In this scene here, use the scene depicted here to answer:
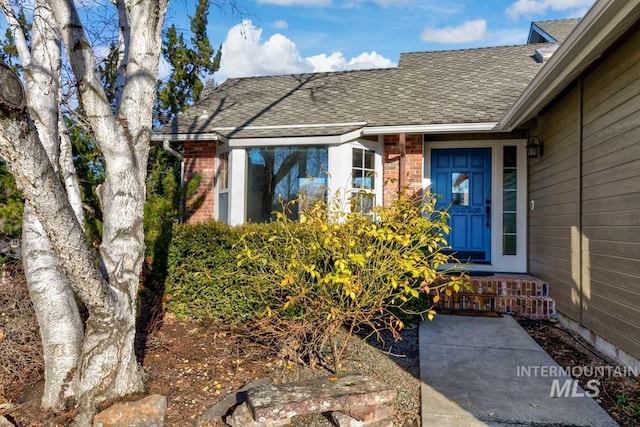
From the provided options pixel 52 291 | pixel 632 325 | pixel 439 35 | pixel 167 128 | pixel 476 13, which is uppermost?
pixel 439 35

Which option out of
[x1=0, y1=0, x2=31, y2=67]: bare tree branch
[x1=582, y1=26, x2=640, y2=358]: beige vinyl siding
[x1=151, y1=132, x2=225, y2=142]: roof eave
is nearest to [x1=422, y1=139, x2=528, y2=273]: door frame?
[x1=582, y1=26, x2=640, y2=358]: beige vinyl siding

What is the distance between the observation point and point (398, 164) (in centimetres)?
703

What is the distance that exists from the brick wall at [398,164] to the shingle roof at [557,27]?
541 centimetres

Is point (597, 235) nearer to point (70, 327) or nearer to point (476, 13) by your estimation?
point (70, 327)

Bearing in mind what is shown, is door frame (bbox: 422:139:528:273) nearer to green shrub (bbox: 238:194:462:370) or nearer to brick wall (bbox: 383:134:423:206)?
brick wall (bbox: 383:134:423:206)

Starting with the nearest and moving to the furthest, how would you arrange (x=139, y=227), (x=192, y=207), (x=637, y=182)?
1. (x=139, y=227)
2. (x=637, y=182)
3. (x=192, y=207)

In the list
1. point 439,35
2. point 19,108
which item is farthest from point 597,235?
point 439,35

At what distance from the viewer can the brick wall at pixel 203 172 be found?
787cm

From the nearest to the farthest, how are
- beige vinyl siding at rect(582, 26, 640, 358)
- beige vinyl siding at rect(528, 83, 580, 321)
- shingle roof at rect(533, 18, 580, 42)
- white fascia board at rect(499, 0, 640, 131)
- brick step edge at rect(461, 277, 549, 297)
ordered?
white fascia board at rect(499, 0, 640, 131)
beige vinyl siding at rect(582, 26, 640, 358)
beige vinyl siding at rect(528, 83, 580, 321)
brick step edge at rect(461, 277, 549, 297)
shingle roof at rect(533, 18, 580, 42)

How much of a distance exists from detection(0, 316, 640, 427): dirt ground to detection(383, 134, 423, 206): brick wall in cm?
262

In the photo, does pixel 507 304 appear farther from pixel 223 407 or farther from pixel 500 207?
pixel 223 407

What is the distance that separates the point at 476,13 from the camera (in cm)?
984

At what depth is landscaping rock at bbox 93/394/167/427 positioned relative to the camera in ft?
9.11

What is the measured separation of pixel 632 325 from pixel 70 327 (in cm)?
479
